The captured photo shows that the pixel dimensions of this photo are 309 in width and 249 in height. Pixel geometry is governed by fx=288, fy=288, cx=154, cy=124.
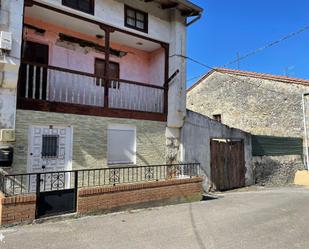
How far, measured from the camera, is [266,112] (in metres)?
16.2

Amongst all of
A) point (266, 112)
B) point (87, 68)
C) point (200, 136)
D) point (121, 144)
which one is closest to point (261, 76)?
point (266, 112)

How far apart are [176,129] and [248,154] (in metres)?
4.80

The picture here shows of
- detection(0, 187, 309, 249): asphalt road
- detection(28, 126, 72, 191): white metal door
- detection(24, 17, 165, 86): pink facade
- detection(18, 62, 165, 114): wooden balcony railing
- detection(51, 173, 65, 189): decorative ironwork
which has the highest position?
detection(24, 17, 165, 86): pink facade

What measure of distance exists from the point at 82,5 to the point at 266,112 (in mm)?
11518

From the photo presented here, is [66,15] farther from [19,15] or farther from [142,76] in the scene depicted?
[142,76]

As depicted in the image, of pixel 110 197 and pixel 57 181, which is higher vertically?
pixel 57 181

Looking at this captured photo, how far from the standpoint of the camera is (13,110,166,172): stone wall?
25.1 ft

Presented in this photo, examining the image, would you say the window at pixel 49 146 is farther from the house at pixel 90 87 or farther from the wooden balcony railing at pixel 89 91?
the wooden balcony railing at pixel 89 91

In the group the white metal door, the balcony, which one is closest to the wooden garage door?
the balcony

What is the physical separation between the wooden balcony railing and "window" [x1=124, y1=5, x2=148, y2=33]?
2.07 metres

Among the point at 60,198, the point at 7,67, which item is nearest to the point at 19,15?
the point at 7,67

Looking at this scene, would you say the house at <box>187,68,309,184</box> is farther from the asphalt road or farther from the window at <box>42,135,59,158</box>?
the window at <box>42,135,59,158</box>

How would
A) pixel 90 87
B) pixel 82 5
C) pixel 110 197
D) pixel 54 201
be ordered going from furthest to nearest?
pixel 90 87, pixel 82 5, pixel 110 197, pixel 54 201

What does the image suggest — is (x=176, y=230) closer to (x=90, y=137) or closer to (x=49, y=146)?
(x=90, y=137)
